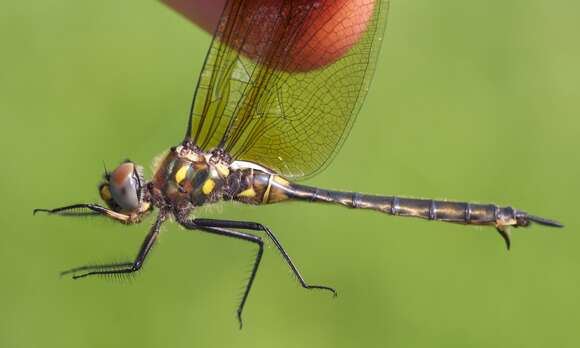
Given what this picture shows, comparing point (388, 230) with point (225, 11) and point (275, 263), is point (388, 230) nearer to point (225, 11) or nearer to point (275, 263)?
point (275, 263)

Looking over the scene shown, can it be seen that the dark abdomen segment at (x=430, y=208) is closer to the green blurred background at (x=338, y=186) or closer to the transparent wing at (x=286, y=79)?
the transparent wing at (x=286, y=79)

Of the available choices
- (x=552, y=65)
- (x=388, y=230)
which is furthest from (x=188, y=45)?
(x=552, y=65)

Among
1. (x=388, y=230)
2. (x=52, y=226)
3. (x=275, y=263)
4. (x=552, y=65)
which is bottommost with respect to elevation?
(x=52, y=226)

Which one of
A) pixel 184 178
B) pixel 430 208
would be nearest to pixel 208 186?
pixel 184 178

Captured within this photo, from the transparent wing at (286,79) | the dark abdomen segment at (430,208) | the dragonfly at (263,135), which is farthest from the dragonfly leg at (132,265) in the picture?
the dark abdomen segment at (430,208)

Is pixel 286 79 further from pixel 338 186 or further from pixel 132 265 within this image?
pixel 338 186

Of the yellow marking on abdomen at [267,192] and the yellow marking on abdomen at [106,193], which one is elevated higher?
the yellow marking on abdomen at [267,192]

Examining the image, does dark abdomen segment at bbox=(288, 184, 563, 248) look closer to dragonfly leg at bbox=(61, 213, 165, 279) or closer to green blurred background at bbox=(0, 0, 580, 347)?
dragonfly leg at bbox=(61, 213, 165, 279)
